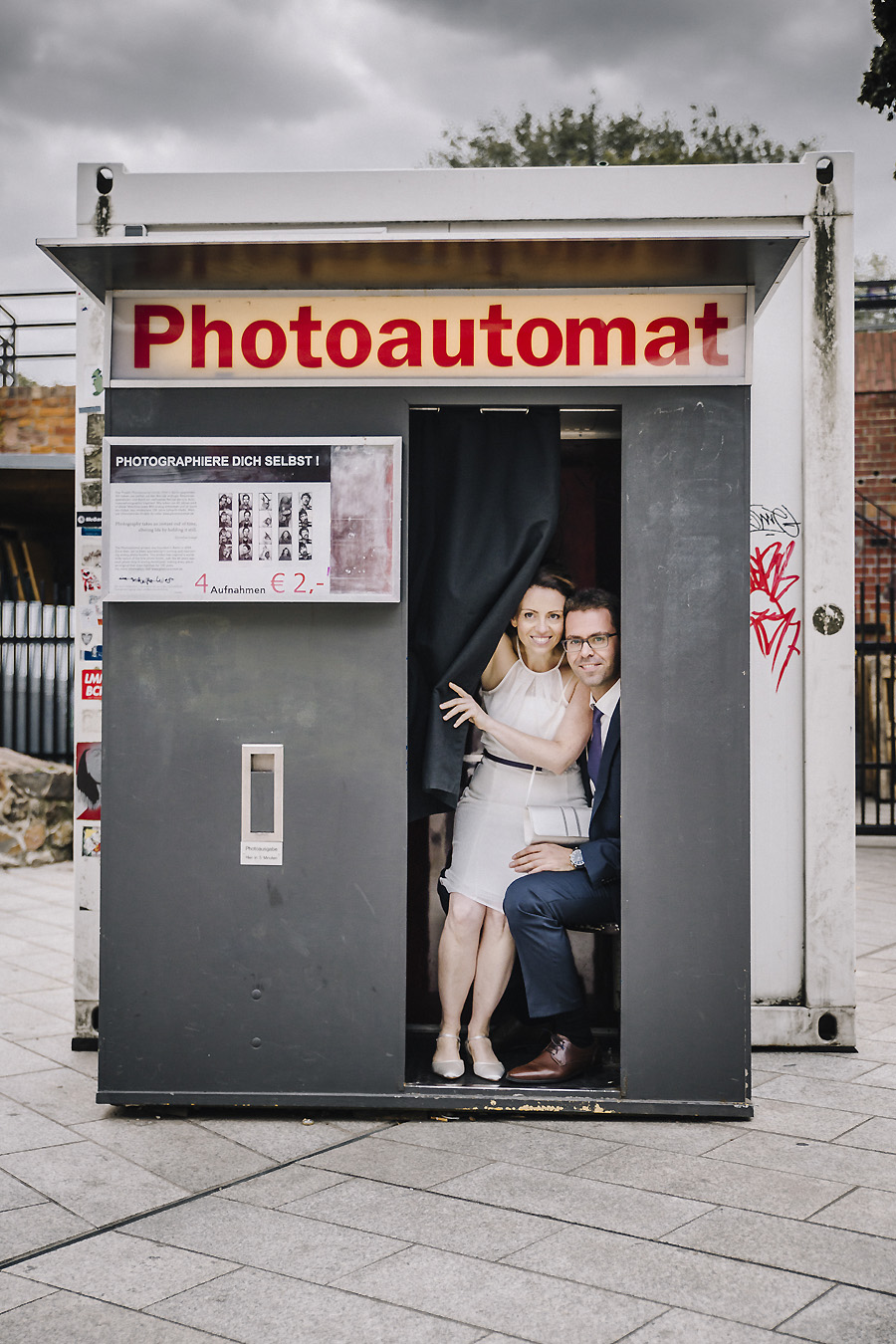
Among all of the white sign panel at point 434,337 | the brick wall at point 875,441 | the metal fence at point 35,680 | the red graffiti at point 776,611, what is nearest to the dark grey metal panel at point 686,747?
the white sign panel at point 434,337

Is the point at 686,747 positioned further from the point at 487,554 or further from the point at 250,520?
the point at 250,520

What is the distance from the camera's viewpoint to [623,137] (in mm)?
23125

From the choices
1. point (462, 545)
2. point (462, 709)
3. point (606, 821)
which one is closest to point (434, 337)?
point (462, 545)

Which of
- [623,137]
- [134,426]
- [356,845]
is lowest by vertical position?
[356,845]

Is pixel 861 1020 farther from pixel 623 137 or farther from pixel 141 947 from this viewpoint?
pixel 623 137

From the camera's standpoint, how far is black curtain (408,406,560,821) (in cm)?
457

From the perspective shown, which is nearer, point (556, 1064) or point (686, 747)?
point (686, 747)

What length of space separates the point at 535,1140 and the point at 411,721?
166 centimetres

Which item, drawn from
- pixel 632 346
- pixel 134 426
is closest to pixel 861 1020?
pixel 632 346

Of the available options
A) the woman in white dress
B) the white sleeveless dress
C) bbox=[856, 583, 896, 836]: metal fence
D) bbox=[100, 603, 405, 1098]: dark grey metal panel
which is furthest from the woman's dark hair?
bbox=[856, 583, 896, 836]: metal fence

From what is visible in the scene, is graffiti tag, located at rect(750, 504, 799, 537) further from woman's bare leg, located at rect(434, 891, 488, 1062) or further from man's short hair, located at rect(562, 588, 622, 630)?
woman's bare leg, located at rect(434, 891, 488, 1062)

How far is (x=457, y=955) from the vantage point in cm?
462

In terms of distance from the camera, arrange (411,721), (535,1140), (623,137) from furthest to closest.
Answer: (623,137)
(411,721)
(535,1140)

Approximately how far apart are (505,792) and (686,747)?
90 cm
